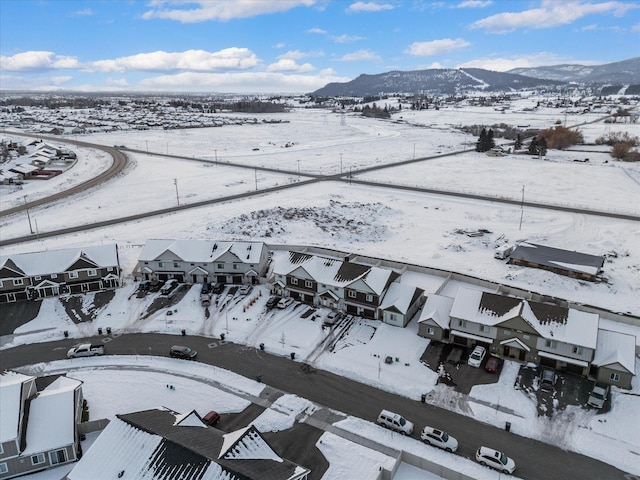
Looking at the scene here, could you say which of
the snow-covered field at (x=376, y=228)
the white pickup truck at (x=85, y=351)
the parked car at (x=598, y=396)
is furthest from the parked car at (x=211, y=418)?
the parked car at (x=598, y=396)

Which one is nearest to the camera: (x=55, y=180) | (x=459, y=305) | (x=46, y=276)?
(x=459, y=305)

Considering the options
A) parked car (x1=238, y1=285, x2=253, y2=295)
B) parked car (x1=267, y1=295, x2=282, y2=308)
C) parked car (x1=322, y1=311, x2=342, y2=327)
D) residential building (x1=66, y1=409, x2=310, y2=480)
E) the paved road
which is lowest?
the paved road

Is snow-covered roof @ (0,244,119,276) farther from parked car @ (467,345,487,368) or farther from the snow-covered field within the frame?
parked car @ (467,345,487,368)

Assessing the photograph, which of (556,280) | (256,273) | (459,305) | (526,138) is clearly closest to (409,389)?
(459,305)

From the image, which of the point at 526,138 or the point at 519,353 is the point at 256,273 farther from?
the point at 526,138

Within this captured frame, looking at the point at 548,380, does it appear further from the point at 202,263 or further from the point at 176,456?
the point at 202,263

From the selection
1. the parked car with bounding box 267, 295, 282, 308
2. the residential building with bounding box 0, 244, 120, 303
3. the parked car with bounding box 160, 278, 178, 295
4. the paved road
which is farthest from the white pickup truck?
the parked car with bounding box 267, 295, 282, 308

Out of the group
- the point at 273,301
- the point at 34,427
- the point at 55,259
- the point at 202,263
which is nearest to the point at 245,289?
the point at 273,301
